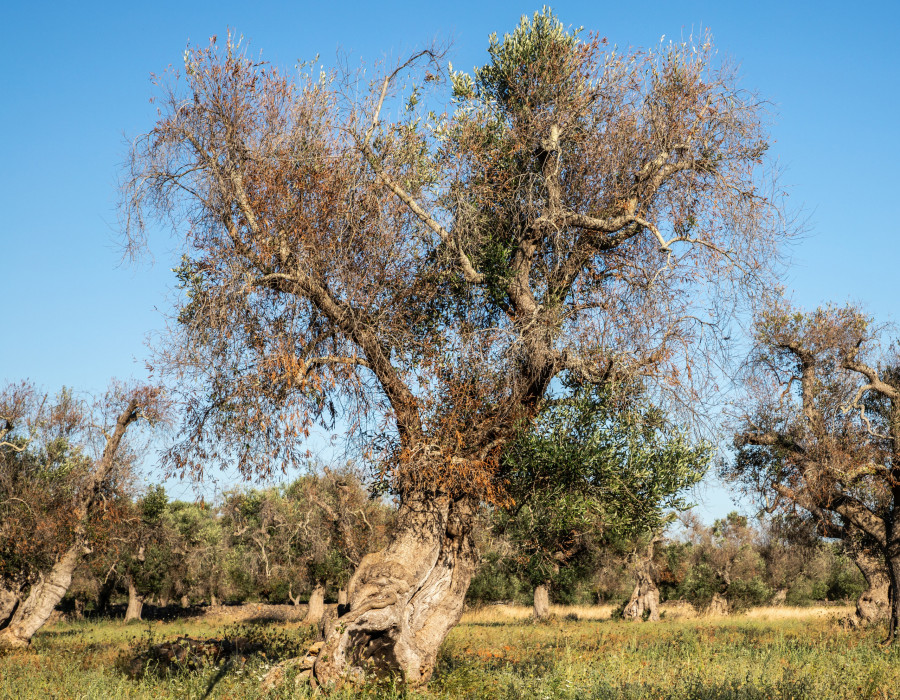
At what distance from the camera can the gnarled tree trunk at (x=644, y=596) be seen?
4194 cm

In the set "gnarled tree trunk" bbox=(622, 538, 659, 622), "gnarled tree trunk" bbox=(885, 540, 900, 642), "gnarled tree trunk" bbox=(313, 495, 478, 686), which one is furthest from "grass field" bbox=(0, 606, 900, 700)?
"gnarled tree trunk" bbox=(622, 538, 659, 622)

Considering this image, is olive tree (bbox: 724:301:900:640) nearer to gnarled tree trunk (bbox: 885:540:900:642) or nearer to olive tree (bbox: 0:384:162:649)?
gnarled tree trunk (bbox: 885:540:900:642)

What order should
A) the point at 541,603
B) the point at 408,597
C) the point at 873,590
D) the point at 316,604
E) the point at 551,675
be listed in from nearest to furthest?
the point at 551,675 → the point at 408,597 → the point at 873,590 → the point at 541,603 → the point at 316,604

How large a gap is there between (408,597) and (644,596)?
33719 mm

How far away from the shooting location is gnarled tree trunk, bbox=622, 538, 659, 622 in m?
41.9

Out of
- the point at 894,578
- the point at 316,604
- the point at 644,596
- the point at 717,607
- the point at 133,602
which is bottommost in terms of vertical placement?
the point at 133,602

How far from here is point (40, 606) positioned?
2386 centimetres

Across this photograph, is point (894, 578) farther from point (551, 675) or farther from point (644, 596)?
point (644, 596)

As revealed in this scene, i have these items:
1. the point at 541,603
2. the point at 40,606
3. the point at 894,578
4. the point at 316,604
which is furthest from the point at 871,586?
the point at 316,604

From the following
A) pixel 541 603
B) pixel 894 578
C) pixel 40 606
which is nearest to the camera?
pixel 894 578

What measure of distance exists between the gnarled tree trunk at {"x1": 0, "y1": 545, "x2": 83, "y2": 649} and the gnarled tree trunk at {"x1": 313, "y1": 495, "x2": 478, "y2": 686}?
16507 mm

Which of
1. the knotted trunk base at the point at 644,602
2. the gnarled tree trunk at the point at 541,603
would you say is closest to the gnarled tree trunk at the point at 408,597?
the gnarled tree trunk at the point at 541,603

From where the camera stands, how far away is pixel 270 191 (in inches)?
499

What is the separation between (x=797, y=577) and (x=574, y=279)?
54880mm
